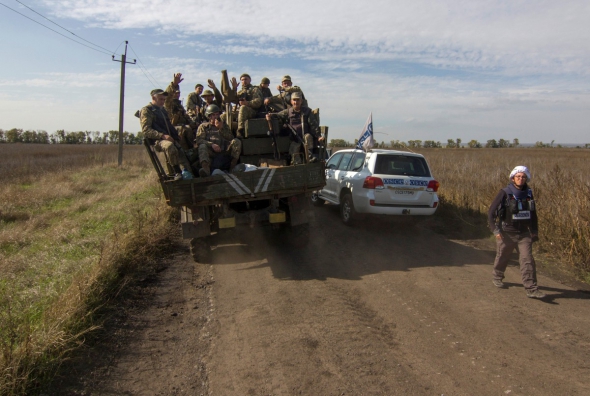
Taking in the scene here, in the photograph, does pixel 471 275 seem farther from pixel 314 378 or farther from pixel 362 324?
pixel 314 378

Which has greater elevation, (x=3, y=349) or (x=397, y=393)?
(x=3, y=349)

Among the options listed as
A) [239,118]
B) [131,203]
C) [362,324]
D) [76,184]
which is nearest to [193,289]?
[362,324]

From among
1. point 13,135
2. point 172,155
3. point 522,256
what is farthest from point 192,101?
point 13,135

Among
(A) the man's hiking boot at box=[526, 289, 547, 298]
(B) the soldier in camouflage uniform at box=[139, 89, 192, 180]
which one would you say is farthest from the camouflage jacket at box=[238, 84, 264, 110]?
(A) the man's hiking boot at box=[526, 289, 547, 298]

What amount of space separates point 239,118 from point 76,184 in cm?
1090

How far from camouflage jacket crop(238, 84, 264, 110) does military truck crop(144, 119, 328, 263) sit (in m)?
2.27

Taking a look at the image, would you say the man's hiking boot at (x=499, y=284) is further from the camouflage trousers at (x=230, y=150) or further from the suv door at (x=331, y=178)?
the suv door at (x=331, y=178)

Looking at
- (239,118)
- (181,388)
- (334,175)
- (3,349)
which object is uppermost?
(239,118)

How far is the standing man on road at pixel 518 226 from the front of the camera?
5.52 m

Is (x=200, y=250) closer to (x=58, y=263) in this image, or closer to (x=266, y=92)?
(x=58, y=263)

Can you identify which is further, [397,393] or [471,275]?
[471,275]

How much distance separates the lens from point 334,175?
34.2 feet

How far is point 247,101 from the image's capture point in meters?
8.80

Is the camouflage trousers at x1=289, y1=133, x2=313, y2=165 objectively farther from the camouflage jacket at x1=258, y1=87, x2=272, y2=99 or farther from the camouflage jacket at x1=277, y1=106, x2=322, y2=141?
the camouflage jacket at x1=258, y1=87, x2=272, y2=99
